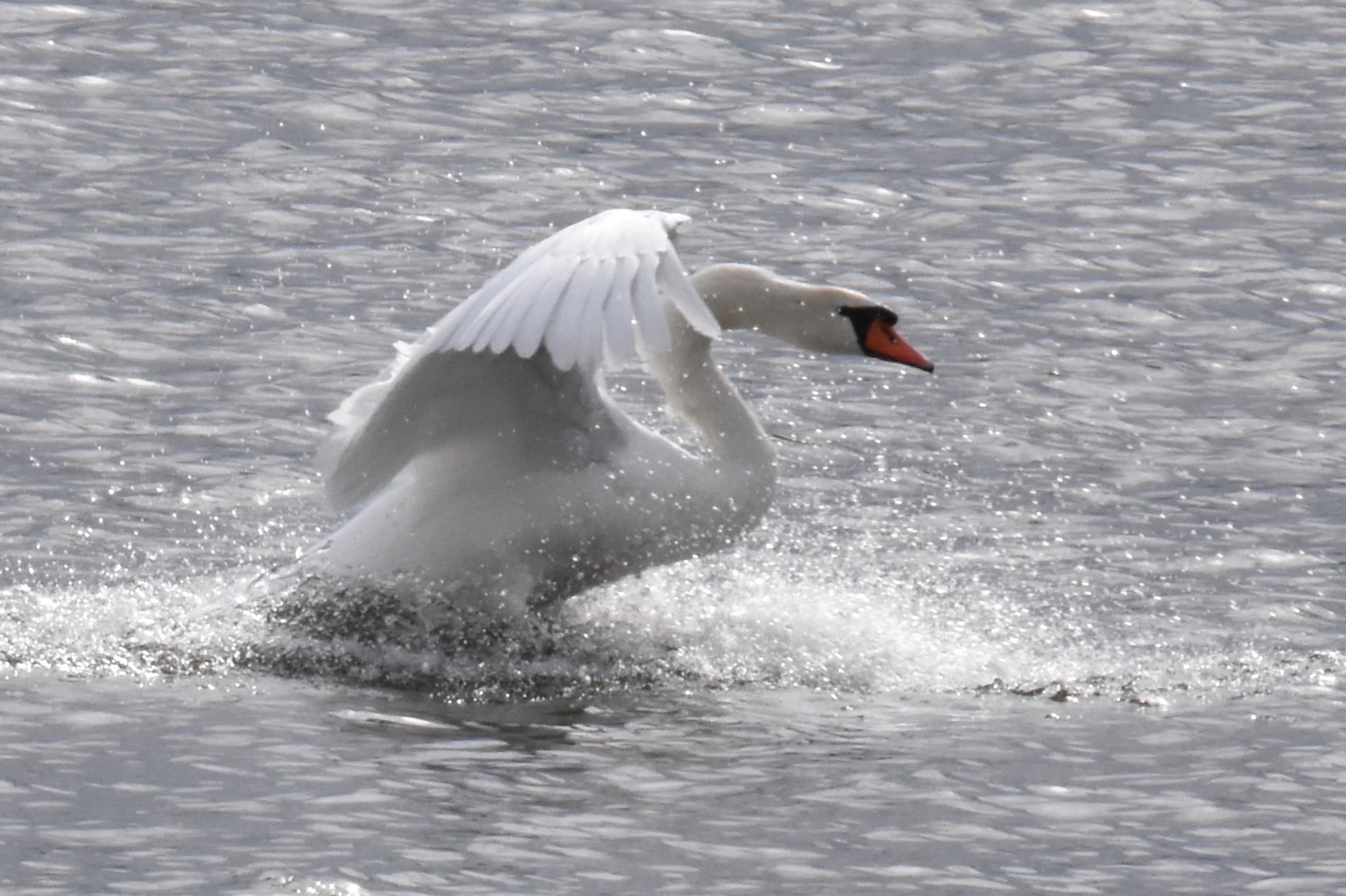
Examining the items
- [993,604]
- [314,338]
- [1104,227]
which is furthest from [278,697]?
[1104,227]

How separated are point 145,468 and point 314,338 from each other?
5.55 ft

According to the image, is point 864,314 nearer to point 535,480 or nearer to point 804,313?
point 804,313

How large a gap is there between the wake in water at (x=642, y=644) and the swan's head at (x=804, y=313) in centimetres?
85

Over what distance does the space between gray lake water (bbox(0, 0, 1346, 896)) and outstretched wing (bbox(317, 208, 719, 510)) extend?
589mm

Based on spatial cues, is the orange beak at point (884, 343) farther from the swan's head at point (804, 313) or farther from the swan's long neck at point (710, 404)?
the swan's long neck at point (710, 404)

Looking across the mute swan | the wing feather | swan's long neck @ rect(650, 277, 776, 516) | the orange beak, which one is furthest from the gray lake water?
the wing feather

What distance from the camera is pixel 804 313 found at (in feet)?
30.5

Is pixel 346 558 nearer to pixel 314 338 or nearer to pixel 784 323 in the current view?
pixel 784 323

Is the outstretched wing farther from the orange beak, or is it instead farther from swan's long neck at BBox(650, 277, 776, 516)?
the orange beak

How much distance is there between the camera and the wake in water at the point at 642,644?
841cm

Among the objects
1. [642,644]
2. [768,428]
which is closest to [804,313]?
[642,644]

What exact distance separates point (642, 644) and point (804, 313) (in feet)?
4.09

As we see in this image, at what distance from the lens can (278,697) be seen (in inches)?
317

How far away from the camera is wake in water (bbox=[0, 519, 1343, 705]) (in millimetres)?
8414
